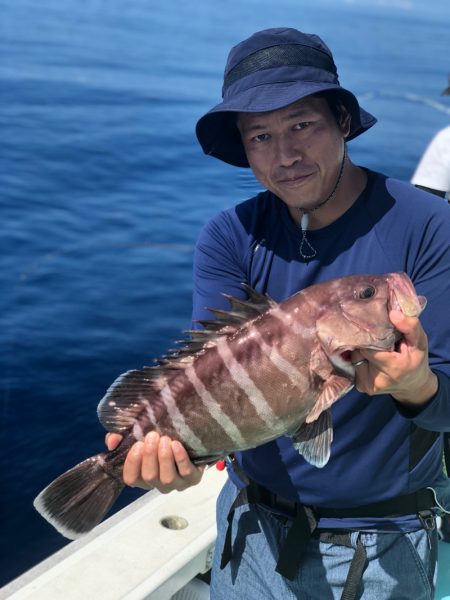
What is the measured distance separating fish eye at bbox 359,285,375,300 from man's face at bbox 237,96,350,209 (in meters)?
0.47

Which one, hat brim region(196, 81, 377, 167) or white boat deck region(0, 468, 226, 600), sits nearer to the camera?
hat brim region(196, 81, 377, 167)

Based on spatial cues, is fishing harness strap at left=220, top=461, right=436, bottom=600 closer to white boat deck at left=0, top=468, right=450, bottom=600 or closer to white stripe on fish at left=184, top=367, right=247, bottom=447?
white stripe on fish at left=184, top=367, right=247, bottom=447

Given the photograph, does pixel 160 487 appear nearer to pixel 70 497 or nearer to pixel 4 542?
pixel 70 497

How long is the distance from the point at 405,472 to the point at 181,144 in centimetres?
1622

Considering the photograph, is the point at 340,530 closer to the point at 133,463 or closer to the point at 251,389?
the point at 251,389

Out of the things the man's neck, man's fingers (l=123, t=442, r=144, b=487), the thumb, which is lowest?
man's fingers (l=123, t=442, r=144, b=487)

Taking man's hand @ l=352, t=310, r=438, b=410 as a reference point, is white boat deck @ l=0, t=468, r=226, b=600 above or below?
below

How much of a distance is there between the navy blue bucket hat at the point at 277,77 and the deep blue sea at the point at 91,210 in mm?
1380

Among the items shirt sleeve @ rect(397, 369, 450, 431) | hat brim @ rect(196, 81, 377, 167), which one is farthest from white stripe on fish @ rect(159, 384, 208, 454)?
hat brim @ rect(196, 81, 377, 167)

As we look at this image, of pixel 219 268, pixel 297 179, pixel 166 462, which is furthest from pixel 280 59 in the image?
pixel 166 462

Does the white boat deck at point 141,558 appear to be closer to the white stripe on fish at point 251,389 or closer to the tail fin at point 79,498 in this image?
the tail fin at point 79,498

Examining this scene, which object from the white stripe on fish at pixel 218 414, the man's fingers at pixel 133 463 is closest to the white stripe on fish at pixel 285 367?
the white stripe on fish at pixel 218 414

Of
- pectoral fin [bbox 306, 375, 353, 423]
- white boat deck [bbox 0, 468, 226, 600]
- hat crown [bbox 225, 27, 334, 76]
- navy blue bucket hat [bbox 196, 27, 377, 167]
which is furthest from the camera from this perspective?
white boat deck [bbox 0, 468, 226, 600]

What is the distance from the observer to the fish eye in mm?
2391
